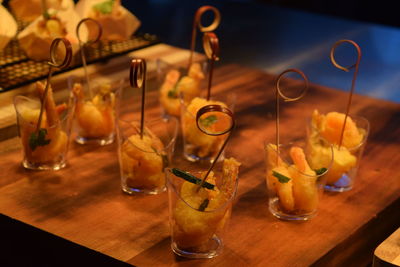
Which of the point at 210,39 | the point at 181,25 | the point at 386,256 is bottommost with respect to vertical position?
the point at 181,25

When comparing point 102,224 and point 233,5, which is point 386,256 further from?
point 233,5

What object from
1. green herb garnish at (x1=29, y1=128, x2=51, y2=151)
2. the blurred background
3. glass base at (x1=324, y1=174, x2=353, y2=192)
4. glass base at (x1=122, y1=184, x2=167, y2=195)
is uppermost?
green herb garnish at (x1=29, y1=128, x2=51, y2=151)

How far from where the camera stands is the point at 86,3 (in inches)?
131

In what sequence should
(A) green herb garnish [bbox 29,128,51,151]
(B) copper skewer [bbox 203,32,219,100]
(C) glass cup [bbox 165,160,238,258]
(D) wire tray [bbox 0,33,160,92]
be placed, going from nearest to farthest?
(C) glass cup [bbox 165,160,238,258] → (A) green herb garnish [bbox 29,128,51,151] → (B) copper skewer [bbox 203,32,219,100] → (D) wire tray [bbox 0,33,160,92]

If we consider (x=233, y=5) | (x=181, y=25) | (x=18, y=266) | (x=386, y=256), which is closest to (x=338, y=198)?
(x=386, y=256)

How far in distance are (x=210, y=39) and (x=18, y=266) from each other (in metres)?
0.95

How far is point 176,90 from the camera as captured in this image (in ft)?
9.18

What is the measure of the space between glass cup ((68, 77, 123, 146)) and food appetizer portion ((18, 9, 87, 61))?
0.56m

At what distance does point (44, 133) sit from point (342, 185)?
94 cm

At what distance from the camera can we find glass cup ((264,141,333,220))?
2070mm

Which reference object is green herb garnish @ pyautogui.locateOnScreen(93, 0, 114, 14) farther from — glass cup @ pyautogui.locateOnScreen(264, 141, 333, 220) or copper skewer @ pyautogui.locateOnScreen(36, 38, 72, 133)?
glass cup @ pyautogui.locateOnScreen(264, 141, 333, 220)

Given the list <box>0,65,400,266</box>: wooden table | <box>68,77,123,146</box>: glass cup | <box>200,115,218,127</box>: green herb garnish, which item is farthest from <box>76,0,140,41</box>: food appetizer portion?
<box>200,115,218,127</box>: green herb garnish

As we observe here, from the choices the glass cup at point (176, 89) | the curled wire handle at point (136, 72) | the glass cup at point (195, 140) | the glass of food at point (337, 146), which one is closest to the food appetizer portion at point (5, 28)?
the glass cup at point (176, 89)

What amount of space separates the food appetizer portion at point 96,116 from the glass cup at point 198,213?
27.8 inches
